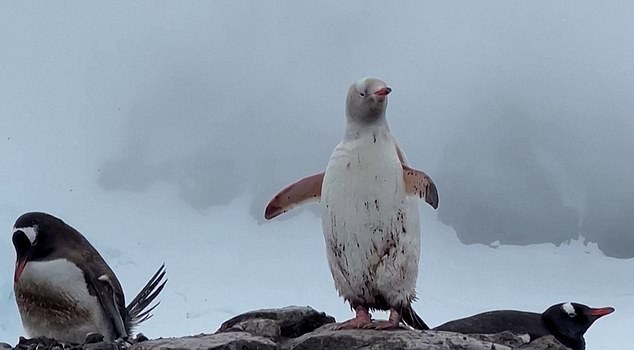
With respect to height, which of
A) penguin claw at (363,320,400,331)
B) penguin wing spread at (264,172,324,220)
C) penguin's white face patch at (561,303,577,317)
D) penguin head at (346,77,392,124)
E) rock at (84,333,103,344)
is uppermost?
penguin head at (346,77,392,124)

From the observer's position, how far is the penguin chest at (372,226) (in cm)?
346

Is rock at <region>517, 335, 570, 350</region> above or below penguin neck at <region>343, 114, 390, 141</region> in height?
below

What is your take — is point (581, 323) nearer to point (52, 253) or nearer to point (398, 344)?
point (398, 344)

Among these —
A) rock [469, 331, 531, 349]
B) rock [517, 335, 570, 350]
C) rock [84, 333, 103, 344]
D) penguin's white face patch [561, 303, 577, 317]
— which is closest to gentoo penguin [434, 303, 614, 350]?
penguin's white face patch [561, 303, 577, 317]

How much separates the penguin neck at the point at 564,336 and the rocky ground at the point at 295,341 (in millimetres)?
1515

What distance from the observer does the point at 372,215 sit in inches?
136

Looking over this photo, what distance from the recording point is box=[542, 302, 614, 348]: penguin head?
5195 millimetres

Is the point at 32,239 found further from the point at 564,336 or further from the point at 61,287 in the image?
the point at 564,336

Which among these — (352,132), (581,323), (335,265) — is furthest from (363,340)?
(581,323)

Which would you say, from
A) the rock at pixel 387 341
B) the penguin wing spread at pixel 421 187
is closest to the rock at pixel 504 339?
the rock at pixel 387 341

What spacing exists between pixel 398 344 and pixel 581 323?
245 cm

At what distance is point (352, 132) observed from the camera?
3.60m

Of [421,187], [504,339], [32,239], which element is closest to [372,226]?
[421,187]

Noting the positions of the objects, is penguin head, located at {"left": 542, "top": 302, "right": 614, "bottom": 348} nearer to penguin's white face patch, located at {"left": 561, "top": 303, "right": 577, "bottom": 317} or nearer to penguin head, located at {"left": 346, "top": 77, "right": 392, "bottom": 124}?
penguin's white face patch, located at {"left": 561, "top": 303, "right": 577, "bottom": 317}
